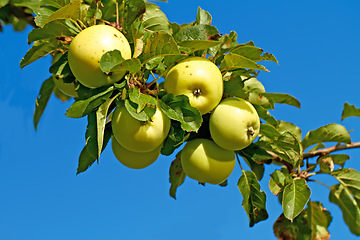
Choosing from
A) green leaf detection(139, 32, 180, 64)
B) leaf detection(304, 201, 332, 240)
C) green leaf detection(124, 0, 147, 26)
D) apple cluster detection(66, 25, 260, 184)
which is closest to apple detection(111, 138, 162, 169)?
apple cluster detection(66, 25, 260, 184)

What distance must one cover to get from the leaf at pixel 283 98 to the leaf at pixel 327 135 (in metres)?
0.17

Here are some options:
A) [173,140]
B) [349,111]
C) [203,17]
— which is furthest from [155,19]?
[349,111]

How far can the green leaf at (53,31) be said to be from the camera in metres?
1.37

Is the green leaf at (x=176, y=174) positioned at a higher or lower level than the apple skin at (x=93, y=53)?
lower

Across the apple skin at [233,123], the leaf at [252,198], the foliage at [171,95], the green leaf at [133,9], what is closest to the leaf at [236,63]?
the foliage at [171,95]

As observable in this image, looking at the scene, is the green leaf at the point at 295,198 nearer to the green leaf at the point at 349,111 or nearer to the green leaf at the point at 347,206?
the green leaf at the point at 347,206

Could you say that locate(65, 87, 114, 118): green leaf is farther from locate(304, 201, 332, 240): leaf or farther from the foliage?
locate(304, 201, 332, 240): leaf

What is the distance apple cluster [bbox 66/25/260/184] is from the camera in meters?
1.29

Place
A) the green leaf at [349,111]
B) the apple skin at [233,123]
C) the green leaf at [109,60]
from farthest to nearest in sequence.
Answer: the green leaf at [349,111] < the apple skin at [233,123] < the green leaf at [109,60]

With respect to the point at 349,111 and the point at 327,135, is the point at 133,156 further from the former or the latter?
the point at 349,111

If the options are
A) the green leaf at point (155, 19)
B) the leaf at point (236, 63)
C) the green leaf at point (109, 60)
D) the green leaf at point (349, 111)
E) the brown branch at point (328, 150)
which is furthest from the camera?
the green leaf at point (349, 111)

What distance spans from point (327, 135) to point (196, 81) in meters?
0.80

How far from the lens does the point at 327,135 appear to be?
1.80 meters

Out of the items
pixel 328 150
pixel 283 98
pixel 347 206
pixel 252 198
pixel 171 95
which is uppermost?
pixel 283 98
